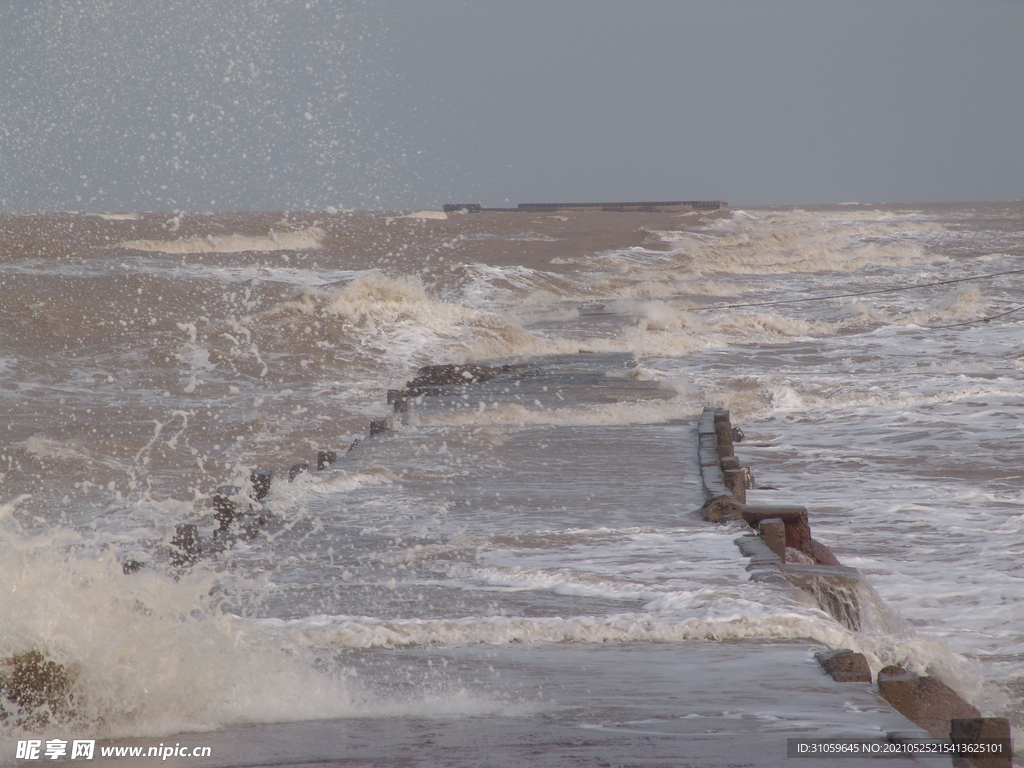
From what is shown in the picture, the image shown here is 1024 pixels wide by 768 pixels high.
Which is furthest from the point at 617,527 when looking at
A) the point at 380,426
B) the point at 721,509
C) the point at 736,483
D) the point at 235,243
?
the point at 235,243

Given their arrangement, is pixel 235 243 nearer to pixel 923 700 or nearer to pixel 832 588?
pixel 832 588

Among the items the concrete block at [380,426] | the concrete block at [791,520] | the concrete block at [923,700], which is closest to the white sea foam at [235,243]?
the concrete block at [380,426]

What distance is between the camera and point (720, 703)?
332 centimetres

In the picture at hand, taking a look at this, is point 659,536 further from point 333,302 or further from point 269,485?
point 333,302

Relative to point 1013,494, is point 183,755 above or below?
above

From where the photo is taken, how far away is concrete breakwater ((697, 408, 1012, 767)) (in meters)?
3.29

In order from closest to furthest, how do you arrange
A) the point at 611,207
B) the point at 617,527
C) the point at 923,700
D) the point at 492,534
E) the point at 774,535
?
the point at 923,700, the point at 774,535, the point at 492,534, the point at 617,527, the point at 611,207

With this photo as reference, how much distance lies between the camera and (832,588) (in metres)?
4.97

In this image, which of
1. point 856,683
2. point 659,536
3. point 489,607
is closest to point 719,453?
point 659,536

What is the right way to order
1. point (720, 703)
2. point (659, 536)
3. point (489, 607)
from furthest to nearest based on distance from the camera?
1. point (659, 536)
2. point (489, 607)
3. point (720, 703)

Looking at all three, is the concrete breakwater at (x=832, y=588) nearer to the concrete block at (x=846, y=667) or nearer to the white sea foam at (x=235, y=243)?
the concrete block at (x=846, y=667)

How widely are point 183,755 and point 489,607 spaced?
6.52 ft

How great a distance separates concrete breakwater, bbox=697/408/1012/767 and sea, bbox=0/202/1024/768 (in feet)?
0.35

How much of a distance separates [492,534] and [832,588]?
196cm
